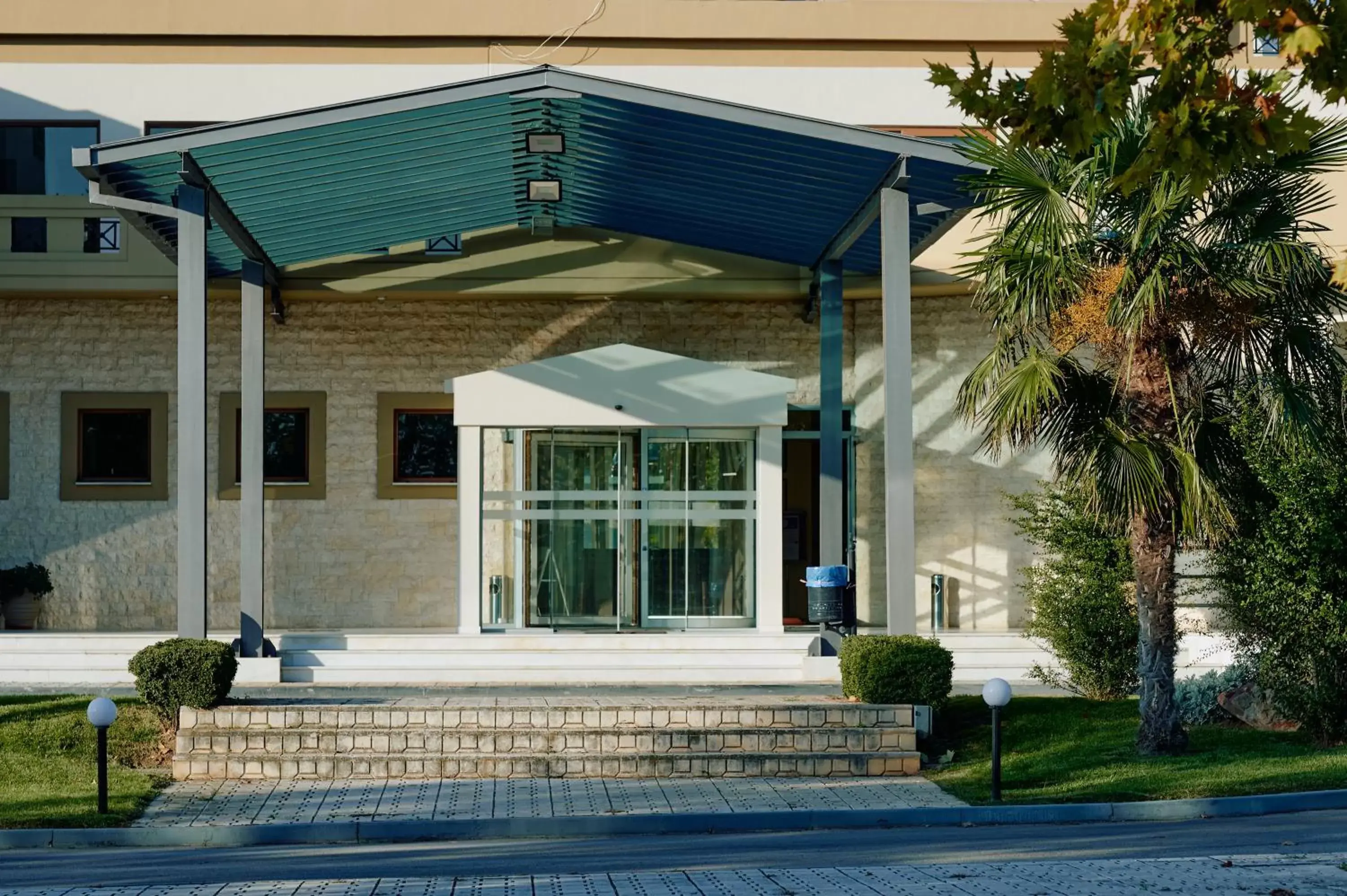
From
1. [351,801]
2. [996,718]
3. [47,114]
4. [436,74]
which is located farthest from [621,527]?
[47,114]

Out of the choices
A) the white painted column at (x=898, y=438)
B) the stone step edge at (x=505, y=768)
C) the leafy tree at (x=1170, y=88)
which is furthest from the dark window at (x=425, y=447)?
the leafy tree at (x=1170, y=88)

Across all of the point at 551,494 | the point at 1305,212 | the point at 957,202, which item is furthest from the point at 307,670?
the point at 1305,212

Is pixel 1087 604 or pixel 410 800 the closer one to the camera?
pixel 410 800

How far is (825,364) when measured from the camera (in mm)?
19094

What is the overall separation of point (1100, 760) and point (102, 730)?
8.09 meters

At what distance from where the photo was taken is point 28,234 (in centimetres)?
2066

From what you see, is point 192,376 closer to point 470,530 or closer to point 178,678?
point 178,678

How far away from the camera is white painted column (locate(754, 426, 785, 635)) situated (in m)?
18.9

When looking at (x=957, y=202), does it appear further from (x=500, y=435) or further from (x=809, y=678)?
(x=500, y=435)

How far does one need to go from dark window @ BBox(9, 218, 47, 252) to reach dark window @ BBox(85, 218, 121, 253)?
1.78 ft

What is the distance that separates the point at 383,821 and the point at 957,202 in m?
8.58

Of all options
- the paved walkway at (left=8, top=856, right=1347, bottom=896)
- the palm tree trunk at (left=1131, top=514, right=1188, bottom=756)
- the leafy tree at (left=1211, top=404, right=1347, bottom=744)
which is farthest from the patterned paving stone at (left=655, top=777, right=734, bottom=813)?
the leafy tree at (left=1211, top=404, right=1347, bottom=744)

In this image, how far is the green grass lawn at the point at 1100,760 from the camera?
12094 mm

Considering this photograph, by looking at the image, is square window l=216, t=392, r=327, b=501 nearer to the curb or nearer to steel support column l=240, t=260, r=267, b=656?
steel support column l=240, t=260, r=267, b=656
